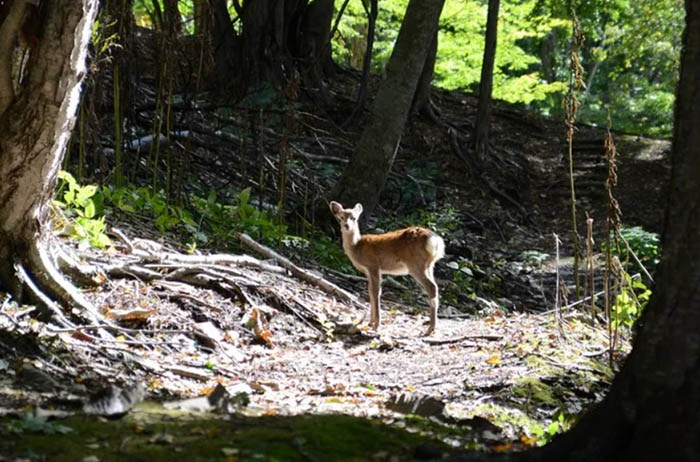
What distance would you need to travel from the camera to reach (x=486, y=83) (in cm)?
1969

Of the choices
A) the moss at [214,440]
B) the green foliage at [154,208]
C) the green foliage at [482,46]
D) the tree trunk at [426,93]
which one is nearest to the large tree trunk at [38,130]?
the moss at [214,440]

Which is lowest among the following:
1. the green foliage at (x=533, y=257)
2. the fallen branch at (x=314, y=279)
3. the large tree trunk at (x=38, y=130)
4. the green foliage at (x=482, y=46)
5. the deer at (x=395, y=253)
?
the fallen branch at (x=314, y=279)

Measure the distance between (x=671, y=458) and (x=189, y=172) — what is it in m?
10.1

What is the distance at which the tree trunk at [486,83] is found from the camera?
63.8ft

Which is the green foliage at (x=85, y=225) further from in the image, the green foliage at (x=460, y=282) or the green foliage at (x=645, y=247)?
the green foliage at (x=645, y=247)

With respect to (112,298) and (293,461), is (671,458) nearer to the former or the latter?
(293,461)

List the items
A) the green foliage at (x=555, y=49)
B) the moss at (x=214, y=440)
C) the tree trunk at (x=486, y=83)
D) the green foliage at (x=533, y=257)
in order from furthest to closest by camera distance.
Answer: the green foliage at (x=555, y=49)
the tree trunk at (x=486, y=83)
the green foliage at (x=533, y=257)
the moss at (x=214, y=440)

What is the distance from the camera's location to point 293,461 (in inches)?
158

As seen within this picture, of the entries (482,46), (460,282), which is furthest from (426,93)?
(460,282)

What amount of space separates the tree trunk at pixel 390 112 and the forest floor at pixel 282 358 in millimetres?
700

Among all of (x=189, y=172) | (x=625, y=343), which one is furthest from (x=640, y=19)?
(x=625, y=343)

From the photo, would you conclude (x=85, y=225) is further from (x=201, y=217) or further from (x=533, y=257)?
(x=533, y=257)

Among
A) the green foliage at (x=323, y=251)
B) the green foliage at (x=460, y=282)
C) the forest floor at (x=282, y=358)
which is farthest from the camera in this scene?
the green foliage at (x=460, y=282)

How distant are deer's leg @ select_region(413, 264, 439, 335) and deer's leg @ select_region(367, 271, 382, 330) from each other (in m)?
0.41
